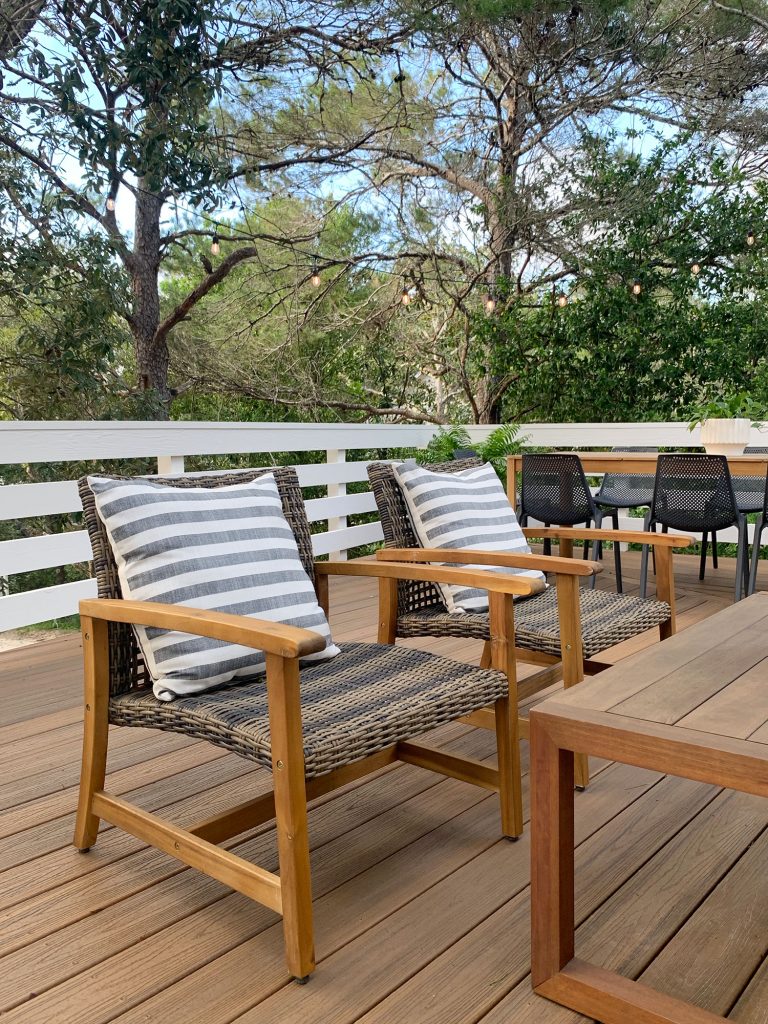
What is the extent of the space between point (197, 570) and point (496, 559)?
82 cm

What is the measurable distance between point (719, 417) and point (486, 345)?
513 centimetres

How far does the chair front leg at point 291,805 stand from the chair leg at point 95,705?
55cm

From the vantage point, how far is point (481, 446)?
5.88 metres

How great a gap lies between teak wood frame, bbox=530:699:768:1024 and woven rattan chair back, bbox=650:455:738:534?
2.91 metres

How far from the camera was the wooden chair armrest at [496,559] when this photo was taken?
7.06 ft

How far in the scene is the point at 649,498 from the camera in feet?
16.5

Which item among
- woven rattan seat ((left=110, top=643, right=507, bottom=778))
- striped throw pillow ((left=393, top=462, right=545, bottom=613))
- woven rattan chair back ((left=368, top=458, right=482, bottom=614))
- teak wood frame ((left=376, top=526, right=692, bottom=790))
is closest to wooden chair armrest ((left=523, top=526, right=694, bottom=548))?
teak wood frame ((left=376, top=526, right=692, bottom=790))

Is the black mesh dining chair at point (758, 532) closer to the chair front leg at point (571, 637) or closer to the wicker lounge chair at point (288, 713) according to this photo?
the chair front leg at point (571, 637)

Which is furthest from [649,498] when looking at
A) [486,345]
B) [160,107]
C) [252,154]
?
[252,154]

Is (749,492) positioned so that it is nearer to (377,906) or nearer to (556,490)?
(556,490)

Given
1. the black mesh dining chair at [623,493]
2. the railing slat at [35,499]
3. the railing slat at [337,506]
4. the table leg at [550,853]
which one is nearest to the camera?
the table leg at [550,853]

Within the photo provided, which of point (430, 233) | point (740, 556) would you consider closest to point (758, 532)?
point (740, 556)

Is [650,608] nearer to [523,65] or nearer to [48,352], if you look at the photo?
[48,352]

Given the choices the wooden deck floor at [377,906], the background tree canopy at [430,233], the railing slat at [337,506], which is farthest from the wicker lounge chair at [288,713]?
the background tree canopy at [430,233]
